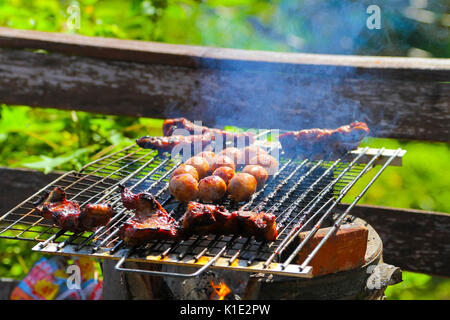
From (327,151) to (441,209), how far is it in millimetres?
3231

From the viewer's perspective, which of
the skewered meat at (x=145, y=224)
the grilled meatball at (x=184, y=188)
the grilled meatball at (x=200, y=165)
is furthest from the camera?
the grilled meatball at (x=200, y=165)

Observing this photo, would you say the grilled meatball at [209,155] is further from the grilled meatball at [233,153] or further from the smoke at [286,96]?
the smoke at [286,96]

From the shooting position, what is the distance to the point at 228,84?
4.57 meters

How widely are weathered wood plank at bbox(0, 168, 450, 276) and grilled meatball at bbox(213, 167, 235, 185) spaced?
56.2 inches

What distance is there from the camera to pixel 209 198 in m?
3.14

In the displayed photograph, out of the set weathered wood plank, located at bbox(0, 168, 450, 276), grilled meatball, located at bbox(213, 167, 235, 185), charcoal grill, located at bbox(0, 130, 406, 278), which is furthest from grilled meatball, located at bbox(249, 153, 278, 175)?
weathered wood plank, located at bbox(0, 168, 450, 276)

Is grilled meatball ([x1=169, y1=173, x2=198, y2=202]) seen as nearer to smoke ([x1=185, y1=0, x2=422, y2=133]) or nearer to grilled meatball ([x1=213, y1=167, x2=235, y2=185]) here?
grilled meatball ([x1=213, y1=167, x2=235, y2=185])

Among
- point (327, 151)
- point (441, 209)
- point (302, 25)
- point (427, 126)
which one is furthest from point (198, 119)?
point (441, 209)

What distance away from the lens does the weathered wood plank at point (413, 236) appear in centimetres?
443

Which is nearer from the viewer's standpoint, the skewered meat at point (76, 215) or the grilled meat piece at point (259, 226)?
the grilled meat piece at point (259, 226)

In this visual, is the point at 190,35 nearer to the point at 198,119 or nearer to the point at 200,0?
the point at 200,0

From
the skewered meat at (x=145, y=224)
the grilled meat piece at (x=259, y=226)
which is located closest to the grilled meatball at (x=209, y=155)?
the skewered meat at (x=145, y=224)

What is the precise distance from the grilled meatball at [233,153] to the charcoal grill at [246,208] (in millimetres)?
297

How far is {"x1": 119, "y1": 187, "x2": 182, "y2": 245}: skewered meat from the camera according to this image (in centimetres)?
253
